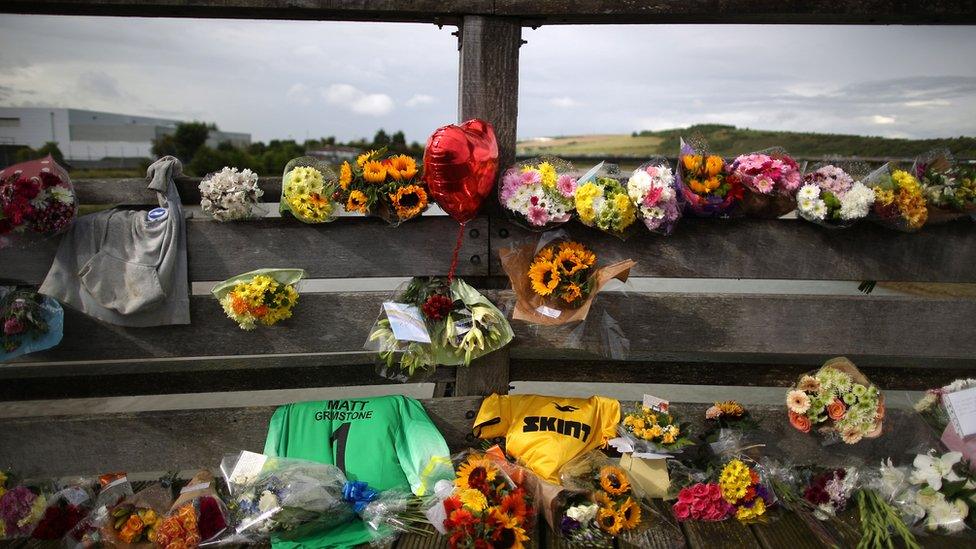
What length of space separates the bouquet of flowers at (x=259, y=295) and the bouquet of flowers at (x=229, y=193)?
0.99 feet

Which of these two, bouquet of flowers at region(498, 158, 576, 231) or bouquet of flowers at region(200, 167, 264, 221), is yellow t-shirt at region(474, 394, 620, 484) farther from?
bouquet of flowers at region(200, 167, 264, 221)

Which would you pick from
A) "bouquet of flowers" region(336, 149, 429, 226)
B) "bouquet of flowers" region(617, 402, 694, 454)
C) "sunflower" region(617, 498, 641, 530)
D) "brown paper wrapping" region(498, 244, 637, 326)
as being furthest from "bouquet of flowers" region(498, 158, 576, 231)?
"sunflower" region(617, 498, 641, 530)

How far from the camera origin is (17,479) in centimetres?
298

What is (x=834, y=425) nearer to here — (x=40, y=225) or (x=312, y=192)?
(x=312, y=192)

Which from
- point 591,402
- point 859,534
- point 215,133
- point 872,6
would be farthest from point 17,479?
point 215,133

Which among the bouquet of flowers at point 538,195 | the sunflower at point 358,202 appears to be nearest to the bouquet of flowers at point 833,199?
the bouquet of flowers at point 538,195

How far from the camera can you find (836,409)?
9.82 ft

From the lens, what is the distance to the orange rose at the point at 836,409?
A: 2988 mm

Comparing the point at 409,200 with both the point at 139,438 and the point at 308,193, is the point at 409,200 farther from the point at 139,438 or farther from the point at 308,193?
the point at 139,438

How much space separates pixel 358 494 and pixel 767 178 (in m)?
2.42

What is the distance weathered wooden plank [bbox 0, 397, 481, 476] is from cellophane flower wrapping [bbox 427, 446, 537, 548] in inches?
17.4

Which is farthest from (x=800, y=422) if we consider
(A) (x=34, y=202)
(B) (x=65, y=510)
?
(A) (x=34, y=202)

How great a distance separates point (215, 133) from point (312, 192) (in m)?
25.4

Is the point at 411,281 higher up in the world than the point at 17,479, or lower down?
higher up
